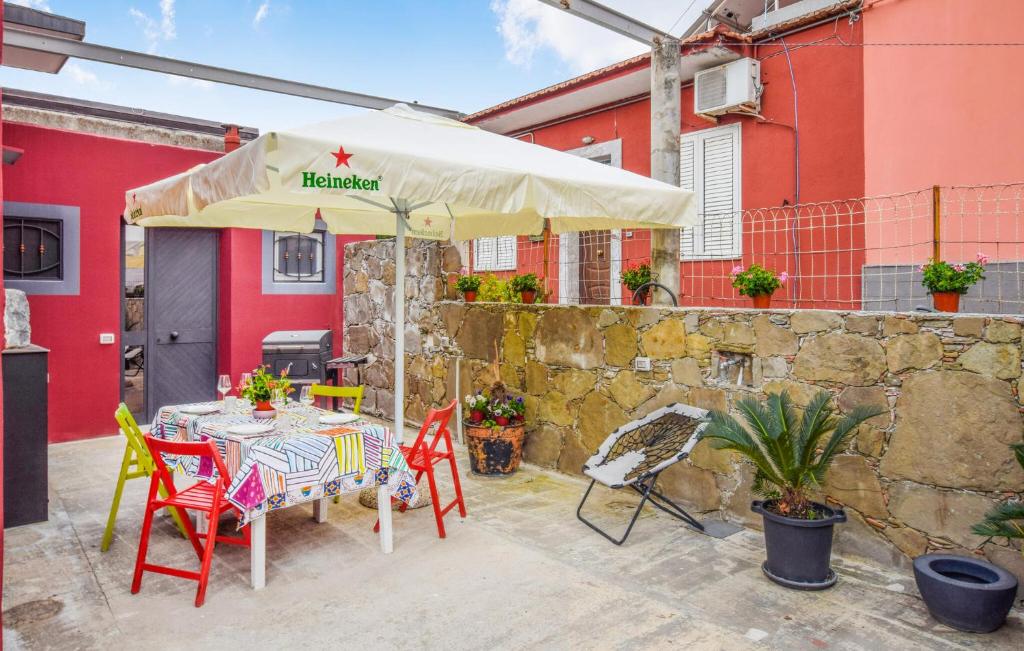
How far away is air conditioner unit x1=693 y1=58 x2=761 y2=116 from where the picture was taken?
7.44 metres

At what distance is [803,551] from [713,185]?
535 centimetres

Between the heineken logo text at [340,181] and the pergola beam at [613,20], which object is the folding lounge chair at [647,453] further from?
the pergola beam at [613,20]

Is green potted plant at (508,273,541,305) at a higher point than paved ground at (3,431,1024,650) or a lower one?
higher

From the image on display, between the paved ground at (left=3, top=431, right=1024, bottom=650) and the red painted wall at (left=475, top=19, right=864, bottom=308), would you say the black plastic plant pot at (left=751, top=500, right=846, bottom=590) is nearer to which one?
the paved ground at (left=3, top=431, right=1024, bottom=650)

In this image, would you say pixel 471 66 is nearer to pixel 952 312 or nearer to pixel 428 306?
pixel 428 306

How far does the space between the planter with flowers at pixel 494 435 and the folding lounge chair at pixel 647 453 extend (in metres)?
1.15

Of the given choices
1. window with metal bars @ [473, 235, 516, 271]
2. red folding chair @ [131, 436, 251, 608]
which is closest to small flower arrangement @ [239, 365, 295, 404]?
red folding chair @ [131, 436, 251, 608]

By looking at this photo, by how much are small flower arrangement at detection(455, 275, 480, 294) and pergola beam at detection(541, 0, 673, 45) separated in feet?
9.73

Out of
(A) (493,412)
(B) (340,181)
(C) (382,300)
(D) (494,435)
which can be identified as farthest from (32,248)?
(B) (340,181)

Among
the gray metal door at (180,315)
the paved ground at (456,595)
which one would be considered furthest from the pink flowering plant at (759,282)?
the gray metal door at (180,315)

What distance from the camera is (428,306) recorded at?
8.09 metres

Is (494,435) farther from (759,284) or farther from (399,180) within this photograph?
(399,180)

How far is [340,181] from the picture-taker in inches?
142

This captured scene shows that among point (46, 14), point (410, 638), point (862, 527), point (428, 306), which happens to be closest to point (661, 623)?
point (410, 638)
